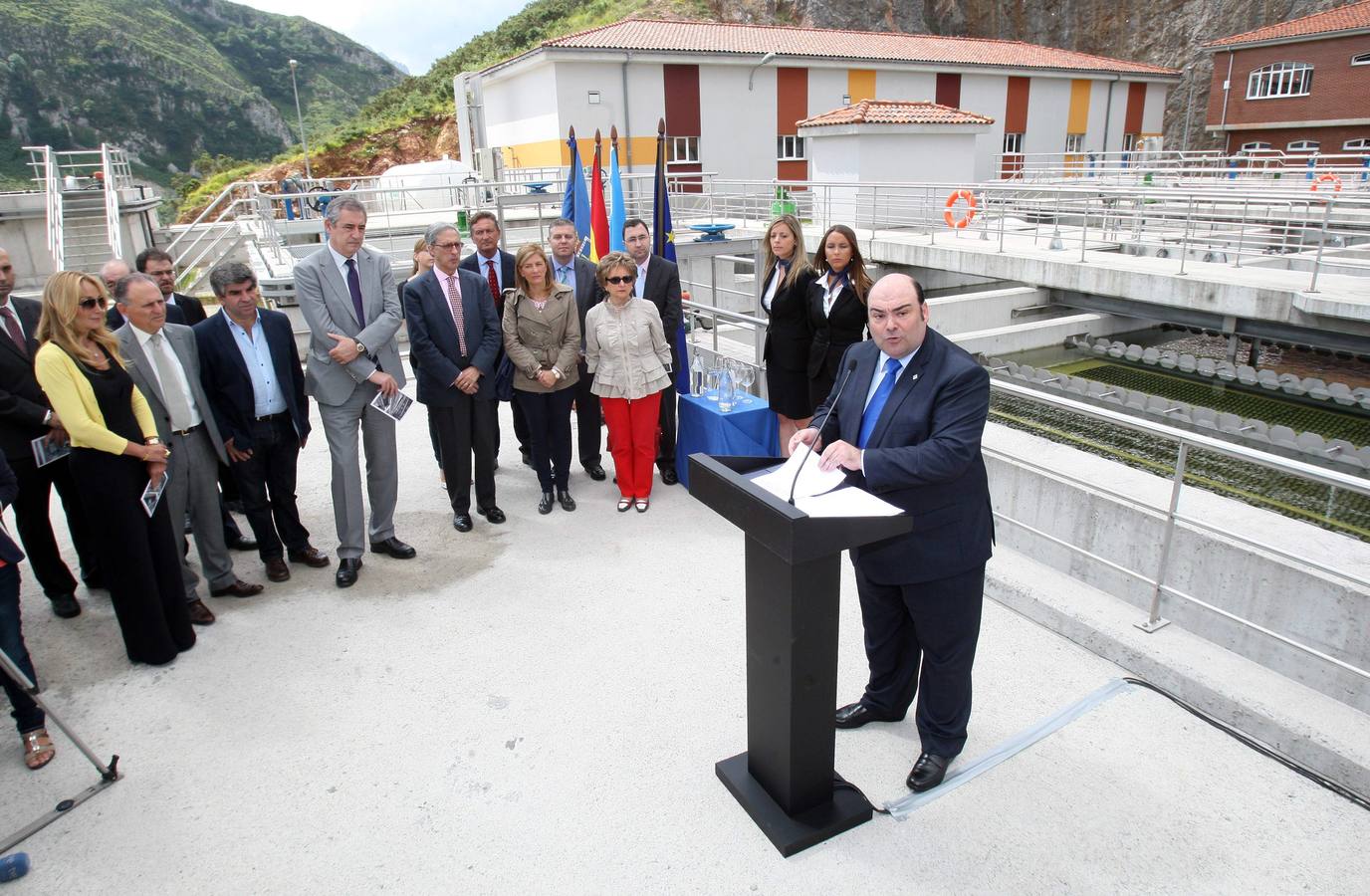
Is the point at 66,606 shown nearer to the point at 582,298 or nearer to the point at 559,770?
the point at 559,770

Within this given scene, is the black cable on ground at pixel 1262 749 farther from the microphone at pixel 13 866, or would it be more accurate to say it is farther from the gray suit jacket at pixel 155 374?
the gray suit jacket at pixel 155 374

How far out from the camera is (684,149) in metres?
28.2

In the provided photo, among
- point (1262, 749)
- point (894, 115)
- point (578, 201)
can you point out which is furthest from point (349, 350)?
point (894, 115)

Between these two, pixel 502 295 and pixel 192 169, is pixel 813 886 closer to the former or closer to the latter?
pixel 502 295

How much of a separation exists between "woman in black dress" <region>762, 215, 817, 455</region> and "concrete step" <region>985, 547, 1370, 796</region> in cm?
168

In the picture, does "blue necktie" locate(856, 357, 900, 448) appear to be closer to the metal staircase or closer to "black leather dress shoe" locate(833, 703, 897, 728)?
"black leather dress shoe" locate(833, 703, 897, 728)

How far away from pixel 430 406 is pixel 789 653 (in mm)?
3394

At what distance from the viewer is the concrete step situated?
Answer: 2842mm

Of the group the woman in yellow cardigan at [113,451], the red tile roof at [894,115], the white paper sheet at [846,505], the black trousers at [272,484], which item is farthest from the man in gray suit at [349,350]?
the red tile roof at [894,115]

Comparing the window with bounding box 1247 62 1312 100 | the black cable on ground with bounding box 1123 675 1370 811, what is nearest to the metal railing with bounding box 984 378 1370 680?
the black cable on ground with bounding box 1123 675 1370 811

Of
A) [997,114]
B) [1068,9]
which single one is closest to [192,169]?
[997,114]

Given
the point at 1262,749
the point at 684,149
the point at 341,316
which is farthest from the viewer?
the point at 684,149

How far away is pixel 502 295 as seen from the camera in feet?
18.0

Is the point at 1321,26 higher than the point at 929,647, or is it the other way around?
the point at 1321,26
